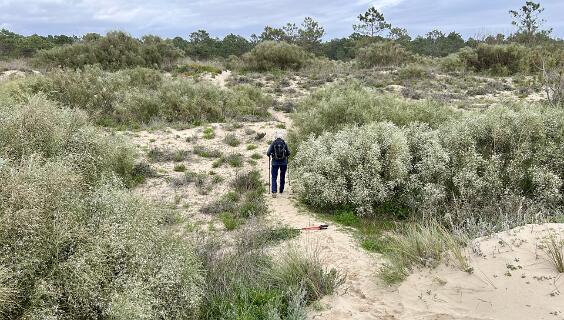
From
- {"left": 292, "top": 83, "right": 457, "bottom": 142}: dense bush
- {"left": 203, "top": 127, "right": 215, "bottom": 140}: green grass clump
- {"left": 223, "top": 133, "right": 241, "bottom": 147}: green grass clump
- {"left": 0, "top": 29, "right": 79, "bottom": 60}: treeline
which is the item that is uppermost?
{"left": 0, "top": 29, "right": 79, "bottom": 60}: treeline

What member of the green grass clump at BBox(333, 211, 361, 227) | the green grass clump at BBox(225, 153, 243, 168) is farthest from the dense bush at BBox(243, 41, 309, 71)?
the green grass clump at BBox(333, 211, 361, 227)

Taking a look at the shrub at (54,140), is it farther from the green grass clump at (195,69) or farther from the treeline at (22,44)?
the treeline at (22,44)

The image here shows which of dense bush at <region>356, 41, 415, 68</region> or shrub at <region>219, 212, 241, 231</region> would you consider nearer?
shrub at <region>219, 212, 241, 231</region>

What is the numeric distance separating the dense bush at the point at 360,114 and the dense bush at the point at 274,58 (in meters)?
18.3

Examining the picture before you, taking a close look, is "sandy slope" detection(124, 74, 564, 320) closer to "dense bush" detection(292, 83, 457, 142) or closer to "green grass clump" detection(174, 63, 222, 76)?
"dense bush" detection(292, 83, 457, 142)

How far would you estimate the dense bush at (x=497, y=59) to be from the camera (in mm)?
28344

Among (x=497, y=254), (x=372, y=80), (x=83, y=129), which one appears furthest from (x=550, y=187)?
(x=372, y=80)

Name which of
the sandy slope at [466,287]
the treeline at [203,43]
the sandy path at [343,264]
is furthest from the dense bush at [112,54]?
the sandy slope at [466,287]

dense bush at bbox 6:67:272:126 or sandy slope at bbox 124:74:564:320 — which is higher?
dense bush at bbox 6:67:272:126

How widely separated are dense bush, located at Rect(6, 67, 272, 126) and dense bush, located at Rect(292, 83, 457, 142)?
403 cm

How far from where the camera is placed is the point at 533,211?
8062 mm

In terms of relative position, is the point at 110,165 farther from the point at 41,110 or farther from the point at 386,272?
the point at 386,272

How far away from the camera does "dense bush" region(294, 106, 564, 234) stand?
29.9ft

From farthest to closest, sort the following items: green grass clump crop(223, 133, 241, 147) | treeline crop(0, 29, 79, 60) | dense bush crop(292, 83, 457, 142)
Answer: treeline crop(0, 29, 79, 60) → green grass clump crop(223, 133, 241, 147) → dense bush crop(292, 83, 457, 142)
